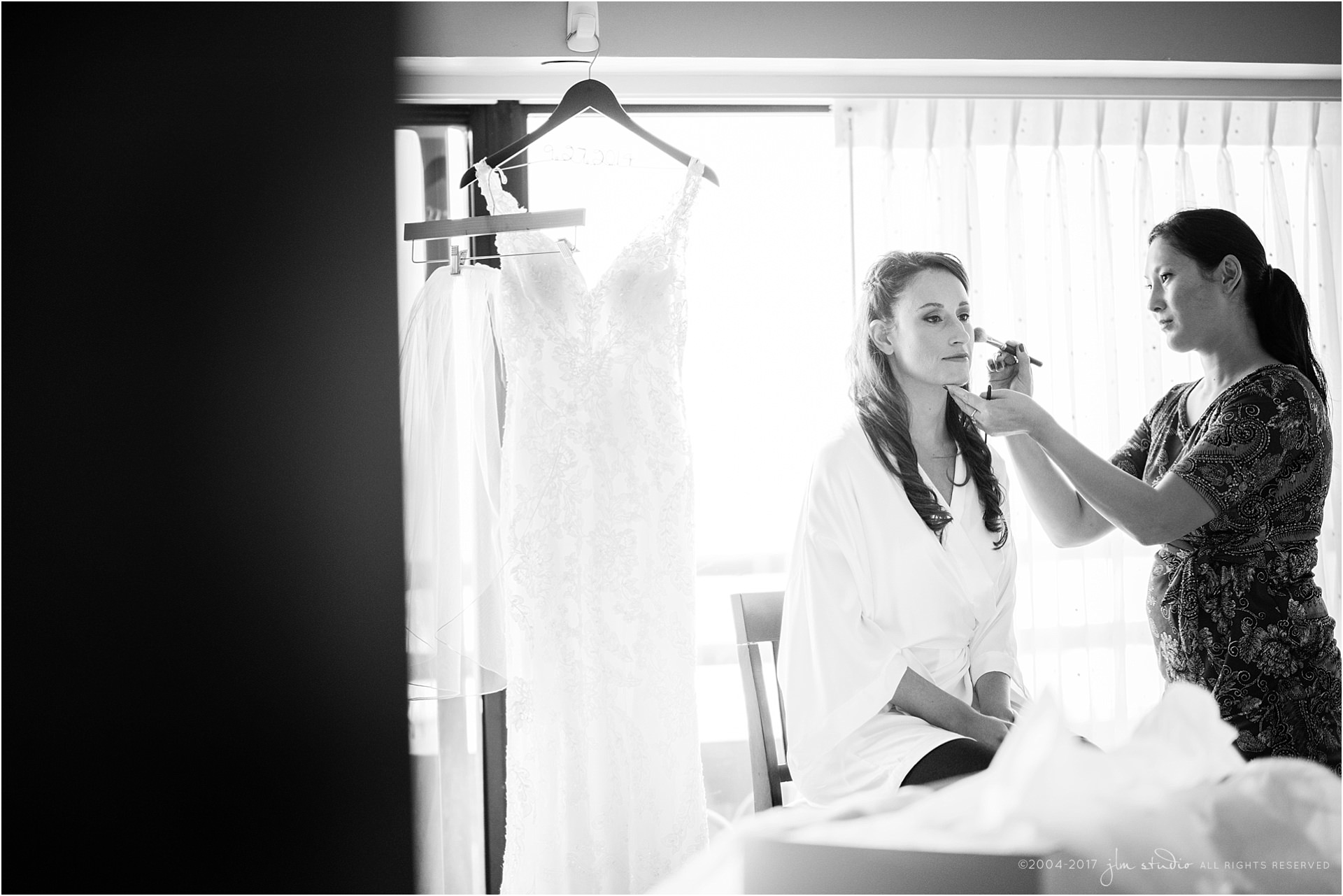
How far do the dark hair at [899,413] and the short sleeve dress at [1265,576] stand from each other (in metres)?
0.33

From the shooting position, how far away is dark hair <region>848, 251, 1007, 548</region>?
1671 millimetres

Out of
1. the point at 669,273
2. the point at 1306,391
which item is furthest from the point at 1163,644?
the point at 669,273

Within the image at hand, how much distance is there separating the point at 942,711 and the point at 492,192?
119 centimetres

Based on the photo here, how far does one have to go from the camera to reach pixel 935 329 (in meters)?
1.72

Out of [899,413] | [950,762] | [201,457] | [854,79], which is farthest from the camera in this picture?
[854,79]

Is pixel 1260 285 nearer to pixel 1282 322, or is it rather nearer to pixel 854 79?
pixel 1282 322

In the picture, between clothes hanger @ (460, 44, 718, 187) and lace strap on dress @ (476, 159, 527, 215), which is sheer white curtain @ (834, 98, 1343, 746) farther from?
lace strap on dress @ (476, 159, 527, 215)

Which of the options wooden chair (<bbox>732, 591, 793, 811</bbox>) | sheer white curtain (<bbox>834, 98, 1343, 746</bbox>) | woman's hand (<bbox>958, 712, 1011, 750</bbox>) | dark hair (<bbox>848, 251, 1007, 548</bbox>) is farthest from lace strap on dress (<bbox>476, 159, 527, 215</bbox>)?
woman's hand (<bbox>958, 712, 1011, 750</bbox>)

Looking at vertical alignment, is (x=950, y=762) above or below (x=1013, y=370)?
below

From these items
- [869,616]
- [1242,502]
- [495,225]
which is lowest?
[869,616]

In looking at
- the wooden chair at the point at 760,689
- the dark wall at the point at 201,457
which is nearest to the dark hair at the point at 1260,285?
the wooden chair at the point at 760,689

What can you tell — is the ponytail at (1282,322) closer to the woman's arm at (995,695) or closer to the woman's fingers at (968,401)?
the woman's fingers at (968,401)

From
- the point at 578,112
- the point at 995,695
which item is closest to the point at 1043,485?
the point at 995,695

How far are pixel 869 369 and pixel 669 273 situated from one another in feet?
1.46
